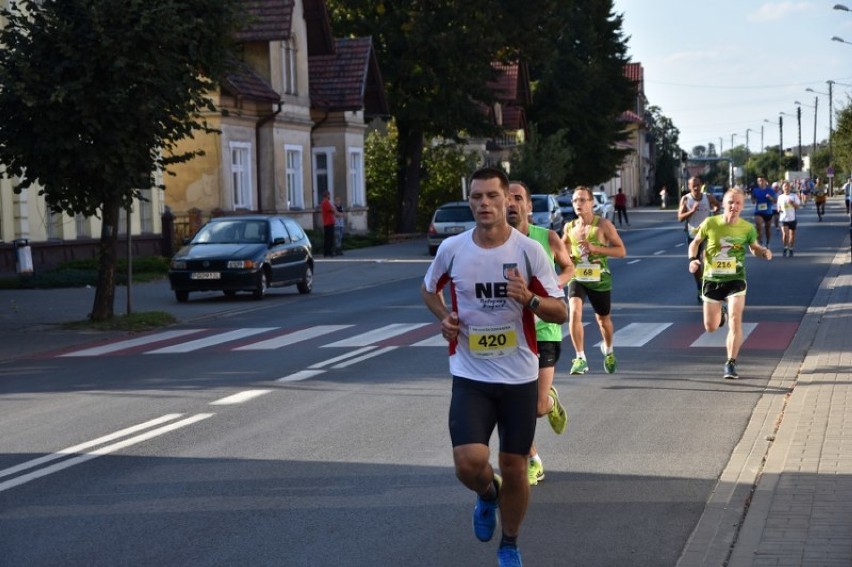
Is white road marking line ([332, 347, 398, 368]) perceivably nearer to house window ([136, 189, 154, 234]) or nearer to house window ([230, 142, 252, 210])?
house window ([136, 189, 154, 234])

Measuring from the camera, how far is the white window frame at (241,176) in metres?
43.7

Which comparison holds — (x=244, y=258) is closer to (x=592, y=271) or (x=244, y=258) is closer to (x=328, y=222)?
(x=592, y=271)

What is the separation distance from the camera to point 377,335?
18.4 m

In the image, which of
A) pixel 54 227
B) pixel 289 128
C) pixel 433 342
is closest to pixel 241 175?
pixel 289 128

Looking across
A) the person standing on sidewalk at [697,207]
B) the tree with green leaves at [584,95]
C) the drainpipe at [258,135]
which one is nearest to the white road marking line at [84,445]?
the person standing on sidewalk at [697,207]

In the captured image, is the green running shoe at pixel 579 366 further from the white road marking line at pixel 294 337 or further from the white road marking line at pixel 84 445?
the white road marking line at pixel 294 337

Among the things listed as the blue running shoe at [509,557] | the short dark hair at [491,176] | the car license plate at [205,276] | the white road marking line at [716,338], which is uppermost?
the short dark hair at [491,176]

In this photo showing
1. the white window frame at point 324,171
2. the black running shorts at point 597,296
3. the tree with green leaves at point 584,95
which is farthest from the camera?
the tree with green leaves at point 584,95

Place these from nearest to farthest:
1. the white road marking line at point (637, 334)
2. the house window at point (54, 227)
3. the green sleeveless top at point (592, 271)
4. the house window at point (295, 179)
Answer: the green sleeveless top at point (592, 271)
the white road marking line at point (637, 334)
the house window at point (54, 227)
the house window at point (295, 179)

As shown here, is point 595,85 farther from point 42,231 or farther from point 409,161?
point 42,231

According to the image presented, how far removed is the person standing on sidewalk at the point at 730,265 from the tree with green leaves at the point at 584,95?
60.1m

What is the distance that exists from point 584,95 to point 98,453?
216ft

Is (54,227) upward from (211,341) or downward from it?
upward

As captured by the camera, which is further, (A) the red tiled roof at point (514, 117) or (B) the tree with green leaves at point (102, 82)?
(A) the red tiled roof at point (514, 117)
